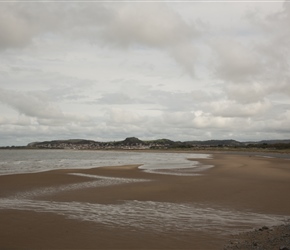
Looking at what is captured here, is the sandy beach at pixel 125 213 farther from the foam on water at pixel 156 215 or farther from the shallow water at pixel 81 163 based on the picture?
the shallow water at pixel 81 163

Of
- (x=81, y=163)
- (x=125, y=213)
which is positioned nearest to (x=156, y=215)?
(x=125, y=213)

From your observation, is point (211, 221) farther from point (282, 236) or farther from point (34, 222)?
point (34, 222)

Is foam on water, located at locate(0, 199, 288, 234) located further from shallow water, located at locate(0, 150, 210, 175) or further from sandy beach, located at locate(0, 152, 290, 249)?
shallow water, located at locate(0, 150, 210, 175)

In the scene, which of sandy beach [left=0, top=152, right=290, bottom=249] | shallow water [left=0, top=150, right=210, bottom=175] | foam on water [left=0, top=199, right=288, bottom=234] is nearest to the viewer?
sandy beach [left=0, top=152, right=290, bottom=249]

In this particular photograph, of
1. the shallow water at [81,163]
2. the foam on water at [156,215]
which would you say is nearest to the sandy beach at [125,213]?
the foam on water at [156,215]

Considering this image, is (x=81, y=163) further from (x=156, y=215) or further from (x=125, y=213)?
(x=156, y=215)

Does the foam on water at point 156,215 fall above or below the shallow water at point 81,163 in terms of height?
above

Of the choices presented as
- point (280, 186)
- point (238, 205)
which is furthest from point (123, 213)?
point (280, 186)

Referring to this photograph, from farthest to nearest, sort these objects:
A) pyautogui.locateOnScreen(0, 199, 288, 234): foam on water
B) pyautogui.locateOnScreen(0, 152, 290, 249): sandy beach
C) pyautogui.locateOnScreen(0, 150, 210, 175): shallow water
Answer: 1. pyautogui.locateOnScreen(0, 150, 210, 175): shallow water
2. pyautogui.locateOnScreen(0, 199, 288, 234): foam on water
3. pyautogui.locateOnScreen(0, 152, 290, 249): sandy beach

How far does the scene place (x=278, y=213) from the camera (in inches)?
478

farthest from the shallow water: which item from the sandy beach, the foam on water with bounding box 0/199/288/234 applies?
the foam on water with bounding box 0/199/288/234

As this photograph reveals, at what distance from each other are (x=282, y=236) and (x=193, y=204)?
595 cm

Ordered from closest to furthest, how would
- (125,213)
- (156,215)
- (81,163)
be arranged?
(156,215)
(125,213)
(81,163)

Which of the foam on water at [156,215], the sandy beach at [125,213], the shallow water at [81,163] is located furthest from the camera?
the shallow water at [81,163]
